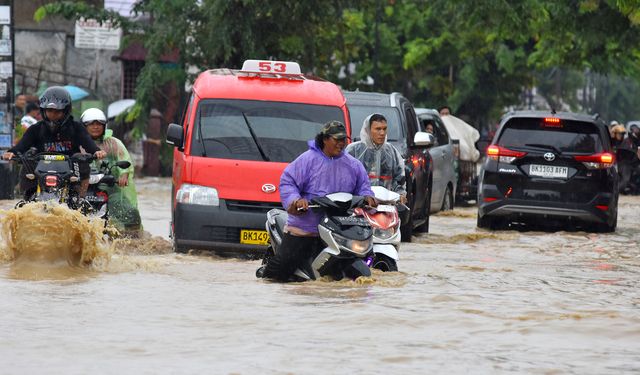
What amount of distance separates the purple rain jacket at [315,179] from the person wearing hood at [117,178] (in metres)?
4.02

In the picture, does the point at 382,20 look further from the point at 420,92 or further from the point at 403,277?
the point at 403,277

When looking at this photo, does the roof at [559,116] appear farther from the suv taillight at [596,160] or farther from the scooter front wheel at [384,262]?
the scooter front wheel at [384,262]

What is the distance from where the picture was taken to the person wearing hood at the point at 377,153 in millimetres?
14234

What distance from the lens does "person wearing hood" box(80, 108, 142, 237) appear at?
604 inches

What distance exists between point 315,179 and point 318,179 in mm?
23

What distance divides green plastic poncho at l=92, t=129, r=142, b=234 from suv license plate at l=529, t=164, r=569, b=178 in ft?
20.0

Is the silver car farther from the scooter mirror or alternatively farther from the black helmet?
the black helmet

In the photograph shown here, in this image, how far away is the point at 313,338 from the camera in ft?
31.3

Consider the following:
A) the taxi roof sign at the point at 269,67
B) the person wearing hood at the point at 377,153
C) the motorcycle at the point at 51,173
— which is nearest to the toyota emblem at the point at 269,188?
the person wearing hood at the point at 377,153

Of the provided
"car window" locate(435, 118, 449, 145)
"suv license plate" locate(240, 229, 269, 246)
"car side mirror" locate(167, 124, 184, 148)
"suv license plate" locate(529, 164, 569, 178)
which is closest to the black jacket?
"car side mirror" locate(167, 124, 184, 148)

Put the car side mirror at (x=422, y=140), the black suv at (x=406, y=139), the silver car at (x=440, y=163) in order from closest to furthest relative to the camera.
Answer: the car side mirror at (x=422, y=140)
the black suv at (x=406, y=139)
the silver car at (x=440, y=163)

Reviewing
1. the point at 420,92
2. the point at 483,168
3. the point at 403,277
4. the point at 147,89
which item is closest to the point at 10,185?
the point at 147,89

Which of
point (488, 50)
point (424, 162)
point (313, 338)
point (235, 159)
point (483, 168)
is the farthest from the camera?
point (488, 50)

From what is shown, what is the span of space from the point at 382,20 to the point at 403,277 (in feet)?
128
